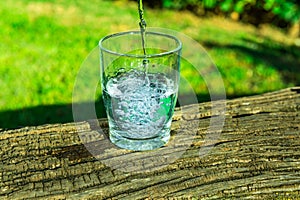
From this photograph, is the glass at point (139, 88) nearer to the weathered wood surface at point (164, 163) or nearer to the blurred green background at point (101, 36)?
the weathered wood surface at point (164, 163)

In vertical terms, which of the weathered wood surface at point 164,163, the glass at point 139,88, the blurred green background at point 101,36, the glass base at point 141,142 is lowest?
the blurred green background at point 101,36

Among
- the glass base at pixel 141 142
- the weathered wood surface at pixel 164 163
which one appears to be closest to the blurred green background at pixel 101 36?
the weathered wood surface at pixel 164 163

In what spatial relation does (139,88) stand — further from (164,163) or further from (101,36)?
(101,36)

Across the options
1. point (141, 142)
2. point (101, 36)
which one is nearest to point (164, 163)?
point (141, 142)

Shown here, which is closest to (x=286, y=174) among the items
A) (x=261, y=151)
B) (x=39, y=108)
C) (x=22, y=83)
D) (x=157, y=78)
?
(x=261, y=151)

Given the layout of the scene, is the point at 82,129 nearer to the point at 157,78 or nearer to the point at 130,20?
the point at 157,78

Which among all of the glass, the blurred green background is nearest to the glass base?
the glass

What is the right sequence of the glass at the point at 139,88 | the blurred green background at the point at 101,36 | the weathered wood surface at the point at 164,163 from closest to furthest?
the weathered wood surface at the point at 164,163 < the glass at the point at 139,88 < the blurred green background at the point at 101,36
